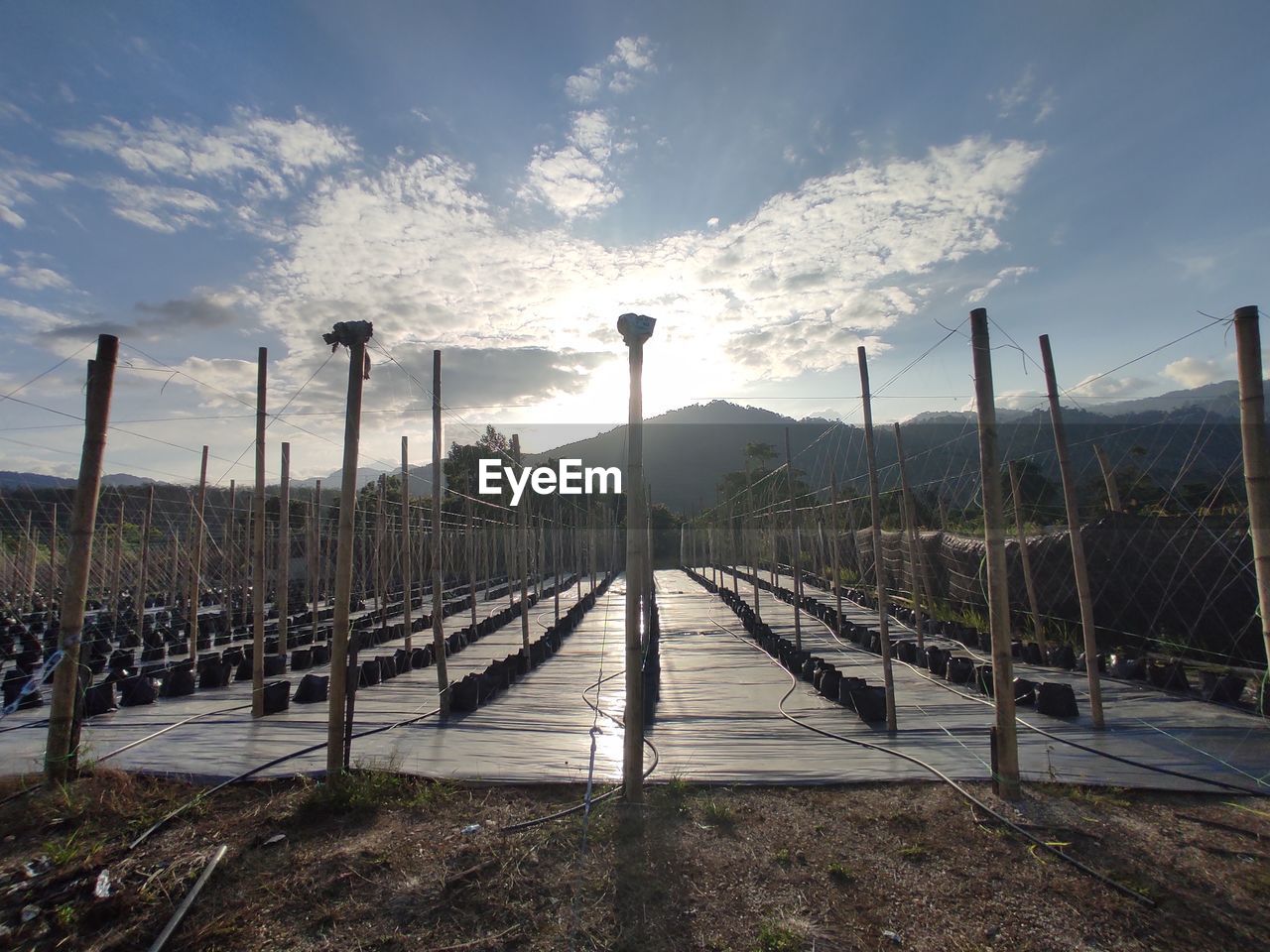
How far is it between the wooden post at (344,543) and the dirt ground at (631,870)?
0.29 m

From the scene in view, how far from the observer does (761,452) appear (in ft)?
125

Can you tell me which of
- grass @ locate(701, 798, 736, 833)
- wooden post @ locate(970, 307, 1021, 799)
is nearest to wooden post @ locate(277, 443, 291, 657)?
grass @ locate(701, 798, 736, 833)

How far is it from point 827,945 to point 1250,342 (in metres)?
3.78

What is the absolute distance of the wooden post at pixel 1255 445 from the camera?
10.9 feet

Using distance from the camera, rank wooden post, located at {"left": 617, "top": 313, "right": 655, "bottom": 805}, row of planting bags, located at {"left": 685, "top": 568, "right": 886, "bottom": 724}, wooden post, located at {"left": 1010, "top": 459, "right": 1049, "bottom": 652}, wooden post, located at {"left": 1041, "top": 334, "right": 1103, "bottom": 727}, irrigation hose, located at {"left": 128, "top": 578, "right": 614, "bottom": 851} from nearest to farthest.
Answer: irrigation hose, located at {"left": 128, "top": 578, "right": 614, "bottom": 851}, wooden post, located at {"left": 617, "top": 313, "right": 655, "bottom": 805}, wooden post, located at {"left": 1041, "top": 334, "right": 1103, "bottom": 727}, row of planting bags, located at {"left": 685, "top": 568, "right": 886, "bottom": 724}, wooden post, located at {"left": 1010, "top": 459, "right": 1049, "bottom": 652}

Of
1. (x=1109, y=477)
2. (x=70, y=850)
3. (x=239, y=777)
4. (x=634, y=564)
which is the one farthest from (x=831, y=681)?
(x=70, y=850)

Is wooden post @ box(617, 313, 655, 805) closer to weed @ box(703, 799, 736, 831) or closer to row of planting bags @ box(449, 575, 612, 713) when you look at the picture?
weed @ box(703, 799, 736, 831)

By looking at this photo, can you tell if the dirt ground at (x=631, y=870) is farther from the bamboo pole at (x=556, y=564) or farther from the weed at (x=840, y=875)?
the bamboo pole at (x=556, y=564)

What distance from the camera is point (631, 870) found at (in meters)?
3.27

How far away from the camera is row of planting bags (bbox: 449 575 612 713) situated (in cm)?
638

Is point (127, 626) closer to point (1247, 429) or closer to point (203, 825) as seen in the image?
point (203, 825)

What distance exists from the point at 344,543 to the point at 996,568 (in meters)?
4.12

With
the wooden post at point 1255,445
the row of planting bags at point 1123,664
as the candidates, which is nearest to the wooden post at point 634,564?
the wooden post at point 1255,445

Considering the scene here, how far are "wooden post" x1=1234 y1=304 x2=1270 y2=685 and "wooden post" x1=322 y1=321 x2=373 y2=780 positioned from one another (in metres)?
4.95
